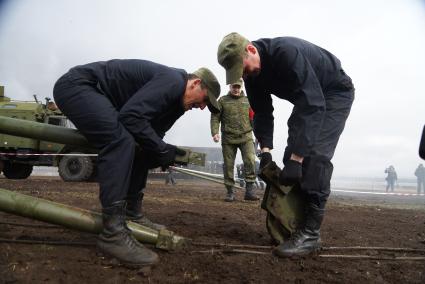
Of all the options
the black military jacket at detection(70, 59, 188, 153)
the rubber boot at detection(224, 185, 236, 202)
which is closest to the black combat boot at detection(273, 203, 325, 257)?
the black military jacket at detection(70, 59, 188, 153)

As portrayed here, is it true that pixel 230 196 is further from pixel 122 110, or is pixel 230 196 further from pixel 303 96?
pixel 122 110

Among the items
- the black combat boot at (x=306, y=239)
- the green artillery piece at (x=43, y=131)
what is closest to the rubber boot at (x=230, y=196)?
the black combat boot at (x=306, y=239)

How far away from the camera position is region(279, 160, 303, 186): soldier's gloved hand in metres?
2.78

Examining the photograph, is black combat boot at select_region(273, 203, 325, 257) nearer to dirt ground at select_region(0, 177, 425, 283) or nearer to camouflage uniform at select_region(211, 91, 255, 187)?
dirt ground at select_region(0, 177, 425, 283)

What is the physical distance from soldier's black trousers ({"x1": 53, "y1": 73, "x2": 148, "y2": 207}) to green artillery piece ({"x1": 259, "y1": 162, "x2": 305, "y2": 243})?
3.69ft

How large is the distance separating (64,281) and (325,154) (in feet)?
6.66

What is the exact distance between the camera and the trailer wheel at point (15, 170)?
12.5 meters

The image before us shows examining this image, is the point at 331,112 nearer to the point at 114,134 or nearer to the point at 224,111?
the point at 114,134

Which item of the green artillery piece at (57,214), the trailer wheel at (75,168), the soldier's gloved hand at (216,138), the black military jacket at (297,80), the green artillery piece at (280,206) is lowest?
the trailer wheel at (75,168)

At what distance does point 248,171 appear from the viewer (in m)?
6.60

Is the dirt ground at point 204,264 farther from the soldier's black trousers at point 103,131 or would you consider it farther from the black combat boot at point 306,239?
the soldier's black trousers at point 103,131

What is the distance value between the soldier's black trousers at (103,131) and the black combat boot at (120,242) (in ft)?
0.25

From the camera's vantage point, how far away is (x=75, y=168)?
11.2 meters

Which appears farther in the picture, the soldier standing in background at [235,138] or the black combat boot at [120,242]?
the soldier standing in background at [235,138]
